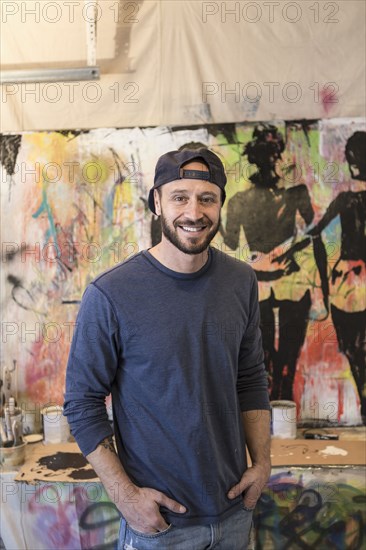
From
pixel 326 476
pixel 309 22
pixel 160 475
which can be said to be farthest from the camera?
pixel 309 22

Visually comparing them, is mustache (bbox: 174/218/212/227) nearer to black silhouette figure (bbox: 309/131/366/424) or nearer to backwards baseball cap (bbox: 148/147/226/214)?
backwards baseball cap (bbox: 148/147/226/214)

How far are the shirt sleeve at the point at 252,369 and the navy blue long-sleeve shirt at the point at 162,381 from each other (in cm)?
13

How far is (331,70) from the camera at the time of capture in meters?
2.64

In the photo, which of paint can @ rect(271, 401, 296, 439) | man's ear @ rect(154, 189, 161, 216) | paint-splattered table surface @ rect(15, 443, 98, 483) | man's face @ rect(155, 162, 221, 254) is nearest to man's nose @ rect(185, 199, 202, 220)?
man's face @ rect(155, 162, 221, 254)

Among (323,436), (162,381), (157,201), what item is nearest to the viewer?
(162,381)

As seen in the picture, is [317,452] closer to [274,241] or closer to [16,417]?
[274,241]

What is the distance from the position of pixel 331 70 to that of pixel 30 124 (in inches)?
54.6

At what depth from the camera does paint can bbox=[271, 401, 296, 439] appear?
2.63 meters

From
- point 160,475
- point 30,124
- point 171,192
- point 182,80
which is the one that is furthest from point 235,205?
point 160,475

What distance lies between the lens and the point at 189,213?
1.51 m

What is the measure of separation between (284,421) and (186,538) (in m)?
1.22

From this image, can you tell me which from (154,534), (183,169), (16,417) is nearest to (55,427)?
(16,417)

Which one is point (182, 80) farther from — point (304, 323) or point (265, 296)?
point (304, 323)

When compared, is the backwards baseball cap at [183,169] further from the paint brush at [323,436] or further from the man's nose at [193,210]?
the paint brush at [323,436]
